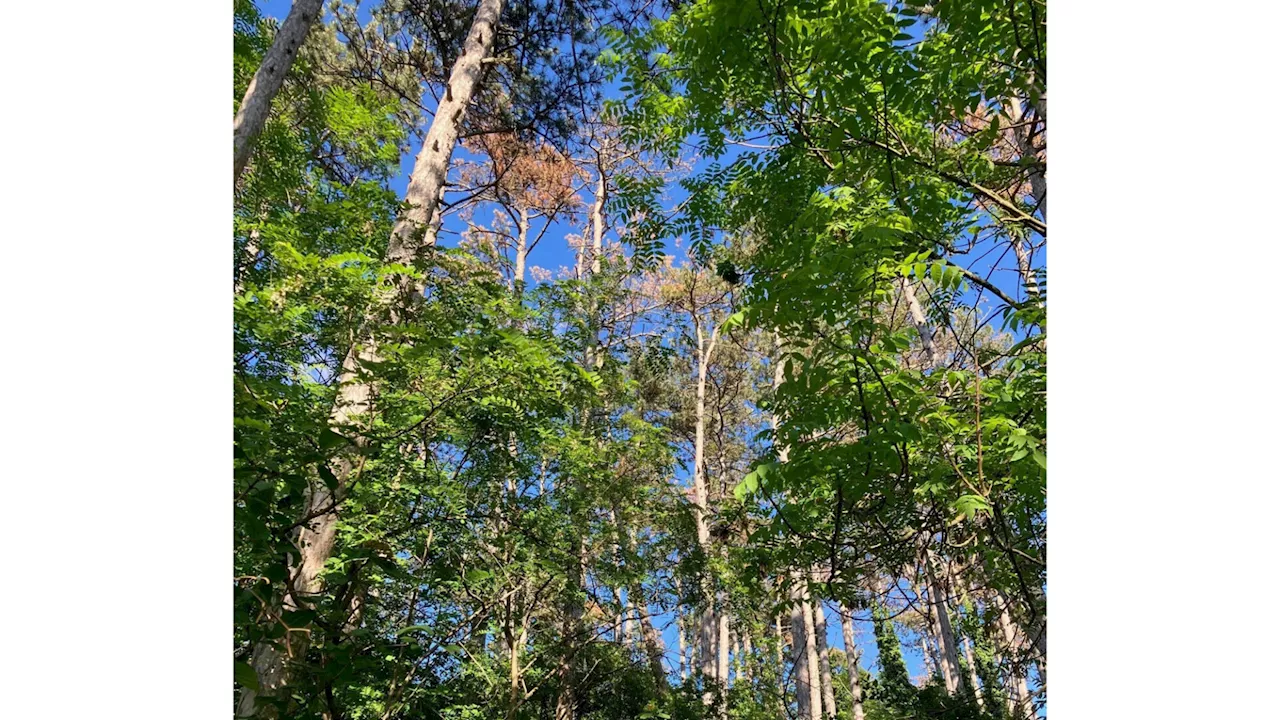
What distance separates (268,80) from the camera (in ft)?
10.3

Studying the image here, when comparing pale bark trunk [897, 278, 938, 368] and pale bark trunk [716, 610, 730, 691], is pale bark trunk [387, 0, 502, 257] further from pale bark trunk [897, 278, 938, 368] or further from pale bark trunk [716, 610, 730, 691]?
pale bark trunk [716, 610, 730, 691]

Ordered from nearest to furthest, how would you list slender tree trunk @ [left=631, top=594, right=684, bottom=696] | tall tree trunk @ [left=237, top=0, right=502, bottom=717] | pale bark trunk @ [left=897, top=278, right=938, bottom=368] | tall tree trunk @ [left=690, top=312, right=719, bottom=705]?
tall tree trunk @ [left=237, top=0, right=502, bottom=717] → pale bark trunk @ [left=897, top=278, right=938, bottom=368] → slender tree trunk @ [left=631, top=594, right=684, bottom=696] → tall tree trunk @ [left=690, top=312, right=719, bottom=705]

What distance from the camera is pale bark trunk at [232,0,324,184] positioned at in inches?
114

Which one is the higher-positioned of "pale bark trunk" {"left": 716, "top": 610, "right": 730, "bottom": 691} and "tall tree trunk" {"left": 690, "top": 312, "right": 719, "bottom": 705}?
"tall tree trunk" {"left": 690, "top": 312, "right": 719, "bottom": 705}

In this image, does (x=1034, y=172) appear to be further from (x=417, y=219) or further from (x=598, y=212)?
(x=598, y=212)

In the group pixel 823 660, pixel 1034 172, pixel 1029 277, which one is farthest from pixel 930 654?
pixel 1034 172

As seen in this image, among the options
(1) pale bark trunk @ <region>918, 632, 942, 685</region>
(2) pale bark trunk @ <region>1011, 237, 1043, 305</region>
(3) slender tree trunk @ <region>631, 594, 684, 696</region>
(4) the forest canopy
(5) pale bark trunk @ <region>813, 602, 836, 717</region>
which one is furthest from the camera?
(1) pale bark trunk @ <region>918, 632, 942, 685</region>

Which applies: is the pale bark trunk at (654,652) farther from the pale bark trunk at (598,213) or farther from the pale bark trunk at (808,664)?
the pale bark trunk at (598,213)

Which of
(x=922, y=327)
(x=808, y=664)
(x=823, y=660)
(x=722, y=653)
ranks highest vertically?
(x=922, y=327)

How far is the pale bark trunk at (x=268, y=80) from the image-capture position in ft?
9.52

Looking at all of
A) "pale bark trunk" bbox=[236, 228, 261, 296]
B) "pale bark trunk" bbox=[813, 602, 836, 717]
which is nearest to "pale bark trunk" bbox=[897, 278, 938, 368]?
"pale bark trunk" bbox=[236, 228, 261, 296]
